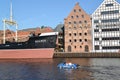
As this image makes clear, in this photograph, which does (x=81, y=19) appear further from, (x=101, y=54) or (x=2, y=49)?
(x=2, y=49)

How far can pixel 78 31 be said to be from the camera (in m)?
122

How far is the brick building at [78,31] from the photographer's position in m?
→ 120

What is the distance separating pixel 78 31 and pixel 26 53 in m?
28.2

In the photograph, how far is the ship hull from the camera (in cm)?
9981

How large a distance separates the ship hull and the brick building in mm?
22267

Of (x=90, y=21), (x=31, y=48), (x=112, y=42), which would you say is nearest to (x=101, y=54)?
(x=112, y=42)

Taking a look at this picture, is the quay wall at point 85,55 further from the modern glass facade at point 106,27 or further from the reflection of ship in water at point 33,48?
the reflection of ship in water at point 33,48

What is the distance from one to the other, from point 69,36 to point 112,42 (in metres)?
18.0

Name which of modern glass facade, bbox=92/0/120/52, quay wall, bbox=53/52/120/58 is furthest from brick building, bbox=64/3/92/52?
quay wall, bbox=53/52/120/58

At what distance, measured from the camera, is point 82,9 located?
123m

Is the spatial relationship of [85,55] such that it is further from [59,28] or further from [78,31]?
[59,28]

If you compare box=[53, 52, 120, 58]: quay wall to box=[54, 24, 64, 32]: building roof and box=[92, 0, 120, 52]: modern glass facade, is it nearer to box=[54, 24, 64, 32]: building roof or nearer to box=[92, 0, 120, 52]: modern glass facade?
box=[92, 0, 120, 52]: modern glass facade

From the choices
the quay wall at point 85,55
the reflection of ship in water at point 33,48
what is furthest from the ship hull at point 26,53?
the quay wall at point 85,55

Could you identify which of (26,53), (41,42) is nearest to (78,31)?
(41,42)
